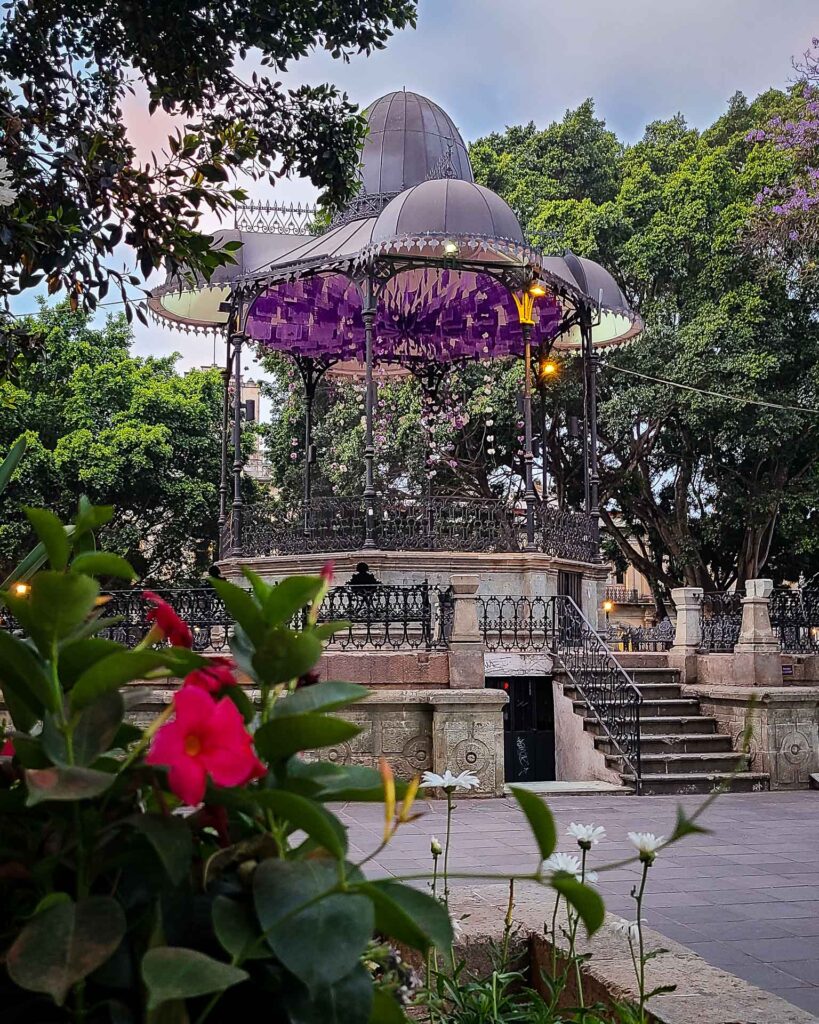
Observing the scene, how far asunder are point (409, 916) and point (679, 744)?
12.2m

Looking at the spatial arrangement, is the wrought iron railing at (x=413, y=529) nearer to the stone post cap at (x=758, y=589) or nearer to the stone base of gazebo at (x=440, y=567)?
the stone base of gazebo at (x=440, y=567)

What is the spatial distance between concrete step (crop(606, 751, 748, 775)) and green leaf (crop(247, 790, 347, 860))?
1154cm

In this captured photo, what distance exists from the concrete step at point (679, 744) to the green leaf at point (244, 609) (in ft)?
38.6

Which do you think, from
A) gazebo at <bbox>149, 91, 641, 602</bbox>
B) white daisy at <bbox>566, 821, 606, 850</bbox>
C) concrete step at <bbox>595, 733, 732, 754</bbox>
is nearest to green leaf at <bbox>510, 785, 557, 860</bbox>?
white daisy at <bbox>566, 821, 606, 850</bbox>

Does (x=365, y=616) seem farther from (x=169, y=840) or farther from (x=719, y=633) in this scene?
(x=169, y=840)

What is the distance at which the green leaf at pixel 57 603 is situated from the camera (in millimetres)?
1150

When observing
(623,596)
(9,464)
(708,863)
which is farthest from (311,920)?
(623,596)

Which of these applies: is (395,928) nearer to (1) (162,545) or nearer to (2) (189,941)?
(2) (189,941)

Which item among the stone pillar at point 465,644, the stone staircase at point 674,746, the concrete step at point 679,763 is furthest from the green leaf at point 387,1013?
the concrete step at point 679,763

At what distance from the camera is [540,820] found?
1.23m

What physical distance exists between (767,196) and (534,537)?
12436mm

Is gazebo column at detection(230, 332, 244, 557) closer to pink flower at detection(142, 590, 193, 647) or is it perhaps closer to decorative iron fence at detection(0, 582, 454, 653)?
decorative iron fence at detection(0, 582, 454, 653)

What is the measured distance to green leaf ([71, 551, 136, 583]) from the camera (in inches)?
56.2

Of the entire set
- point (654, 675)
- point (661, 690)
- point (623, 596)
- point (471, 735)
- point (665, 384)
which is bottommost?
point (471, 735)
